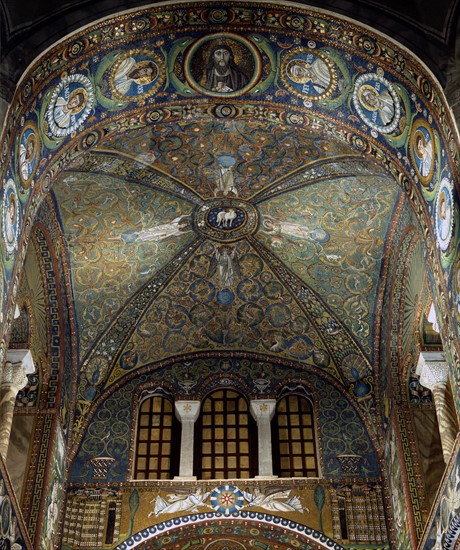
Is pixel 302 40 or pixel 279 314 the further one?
pixel 279 314

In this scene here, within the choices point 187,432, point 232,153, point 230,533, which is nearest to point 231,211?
point 232,153

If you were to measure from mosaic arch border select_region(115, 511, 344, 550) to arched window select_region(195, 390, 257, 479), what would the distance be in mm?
840

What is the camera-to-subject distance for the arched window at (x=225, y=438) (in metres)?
12.3

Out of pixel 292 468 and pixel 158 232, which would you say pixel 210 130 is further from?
pixel 292 468

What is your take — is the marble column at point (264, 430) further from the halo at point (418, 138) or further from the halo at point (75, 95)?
the halo at point (75, 95)

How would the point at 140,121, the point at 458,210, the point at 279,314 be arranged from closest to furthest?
the point at 458,210
the point at 140,121
the point at 279,314

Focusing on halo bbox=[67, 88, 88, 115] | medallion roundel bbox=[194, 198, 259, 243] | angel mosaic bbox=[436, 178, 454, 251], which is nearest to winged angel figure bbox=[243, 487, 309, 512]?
medallion roundel bbox=[194, 198, 259, 243]

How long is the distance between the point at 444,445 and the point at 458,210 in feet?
13.0

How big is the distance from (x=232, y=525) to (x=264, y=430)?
66.8 inches

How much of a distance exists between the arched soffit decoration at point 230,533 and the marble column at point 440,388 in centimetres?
223

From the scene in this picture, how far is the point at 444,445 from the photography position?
10.6m

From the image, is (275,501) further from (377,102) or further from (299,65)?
(299,65)

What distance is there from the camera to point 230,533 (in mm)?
11445

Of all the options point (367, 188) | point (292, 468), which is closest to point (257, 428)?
point (292, 468)
